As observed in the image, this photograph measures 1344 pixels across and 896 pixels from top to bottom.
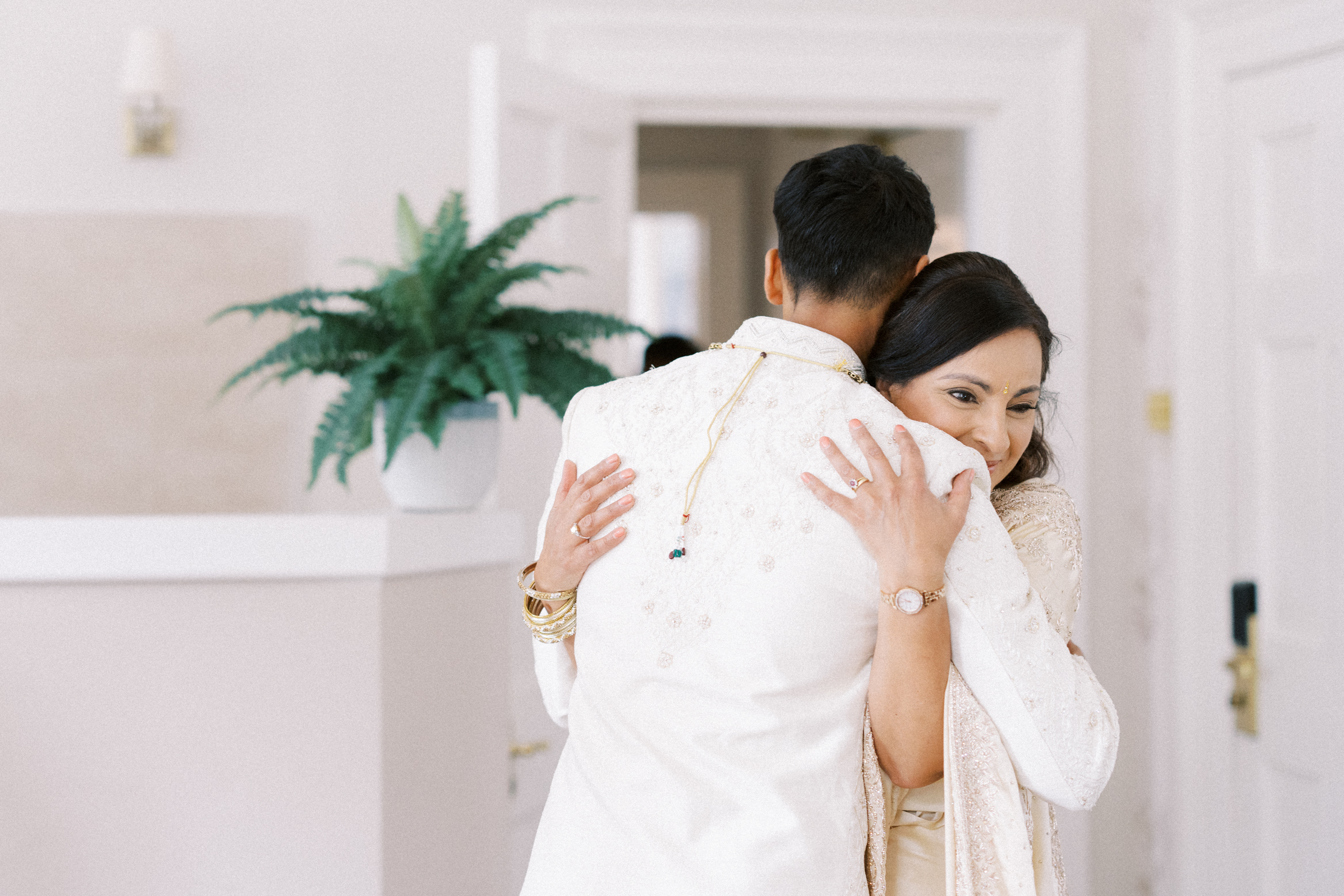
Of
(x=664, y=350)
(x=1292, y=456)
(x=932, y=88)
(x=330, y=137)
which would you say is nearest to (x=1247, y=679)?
(x=1292, y=456)

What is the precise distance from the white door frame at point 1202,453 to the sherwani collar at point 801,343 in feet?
6.57

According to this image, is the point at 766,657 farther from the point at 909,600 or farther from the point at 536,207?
the point at 536,207

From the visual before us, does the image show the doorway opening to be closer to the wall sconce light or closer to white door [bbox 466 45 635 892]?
white door [bbox 466 45 635 892]

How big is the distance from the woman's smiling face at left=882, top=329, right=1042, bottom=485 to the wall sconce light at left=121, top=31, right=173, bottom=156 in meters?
2.42

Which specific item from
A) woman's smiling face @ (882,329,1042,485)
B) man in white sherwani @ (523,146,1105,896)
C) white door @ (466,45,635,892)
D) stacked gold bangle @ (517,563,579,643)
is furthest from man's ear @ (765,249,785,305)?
white door @ (466,45,635,892)

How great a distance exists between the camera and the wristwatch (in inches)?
38.9

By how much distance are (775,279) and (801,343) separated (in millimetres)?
120

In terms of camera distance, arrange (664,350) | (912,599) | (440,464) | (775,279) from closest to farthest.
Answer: (912,599), (775,279), (440,464), (664,350)

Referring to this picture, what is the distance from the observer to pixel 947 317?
3.71 ft

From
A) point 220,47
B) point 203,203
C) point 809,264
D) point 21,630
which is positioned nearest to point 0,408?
point 203,203

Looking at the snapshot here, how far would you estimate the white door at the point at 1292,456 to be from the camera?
243 cm

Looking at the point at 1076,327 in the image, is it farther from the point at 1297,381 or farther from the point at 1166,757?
the point at 1166,757

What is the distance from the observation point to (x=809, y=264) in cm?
112

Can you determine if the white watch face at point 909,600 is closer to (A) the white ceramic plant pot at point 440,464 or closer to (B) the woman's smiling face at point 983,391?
(B) the woman's smiling face at point 983,391
